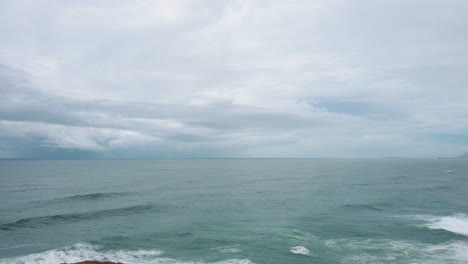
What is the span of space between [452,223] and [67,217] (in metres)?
62.4

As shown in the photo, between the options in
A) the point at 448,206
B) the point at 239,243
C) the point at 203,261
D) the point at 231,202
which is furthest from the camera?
the point at 231,202

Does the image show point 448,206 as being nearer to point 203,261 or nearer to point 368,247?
point 368,247

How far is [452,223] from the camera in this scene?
45.1 meters

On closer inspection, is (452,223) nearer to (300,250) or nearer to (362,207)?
(362,207)

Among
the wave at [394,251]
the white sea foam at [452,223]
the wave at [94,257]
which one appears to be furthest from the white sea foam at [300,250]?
the white sea foam at [452,223]

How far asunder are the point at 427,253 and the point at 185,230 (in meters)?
29.5

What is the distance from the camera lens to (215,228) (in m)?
41.7

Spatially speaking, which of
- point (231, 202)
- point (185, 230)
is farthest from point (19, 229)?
point (231, 202)

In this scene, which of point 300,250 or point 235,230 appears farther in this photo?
point 235,230

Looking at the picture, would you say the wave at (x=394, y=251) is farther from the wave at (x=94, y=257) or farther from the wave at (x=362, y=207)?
the wave at (x=362, y=207)

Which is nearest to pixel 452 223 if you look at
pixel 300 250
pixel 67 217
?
pixel 300 250

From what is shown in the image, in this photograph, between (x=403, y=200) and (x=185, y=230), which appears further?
(x=403, y=200)

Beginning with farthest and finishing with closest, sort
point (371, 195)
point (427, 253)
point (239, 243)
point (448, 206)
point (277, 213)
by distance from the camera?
point (371, 195), point (448, 206), point (277, 213), point (239, 243), point (427, 253)

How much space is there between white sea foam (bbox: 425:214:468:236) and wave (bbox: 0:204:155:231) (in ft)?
159
